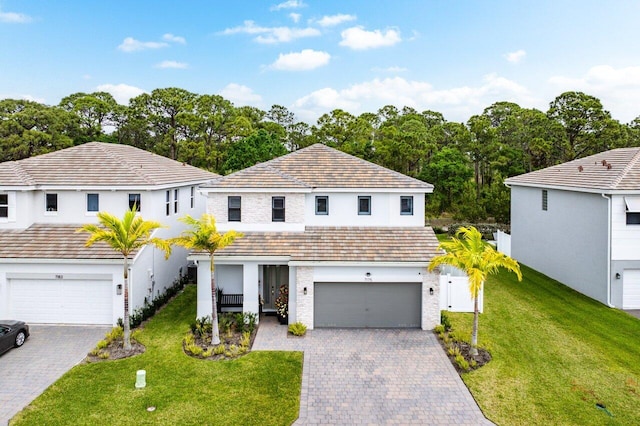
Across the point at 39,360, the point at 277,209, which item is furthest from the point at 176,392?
the point at 277,209

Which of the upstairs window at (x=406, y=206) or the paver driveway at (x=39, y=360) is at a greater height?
the upstairs window at (x=406, y=206)

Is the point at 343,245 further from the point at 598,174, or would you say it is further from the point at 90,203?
the point at 598,174

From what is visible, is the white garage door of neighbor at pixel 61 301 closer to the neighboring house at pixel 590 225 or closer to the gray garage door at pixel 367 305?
the gray garage door at pixel 367 305

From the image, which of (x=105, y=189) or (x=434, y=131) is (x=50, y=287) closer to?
(x=105, y=189)

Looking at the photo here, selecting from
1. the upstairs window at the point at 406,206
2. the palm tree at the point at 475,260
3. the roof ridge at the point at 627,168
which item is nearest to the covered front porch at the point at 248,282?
the upstairs window at the point at 406,206

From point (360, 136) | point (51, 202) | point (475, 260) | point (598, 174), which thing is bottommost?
point (475, 260)

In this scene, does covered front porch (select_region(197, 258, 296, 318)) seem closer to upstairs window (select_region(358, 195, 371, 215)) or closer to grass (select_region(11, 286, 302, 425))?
grass (select_region(11, 286, 302, 425))
